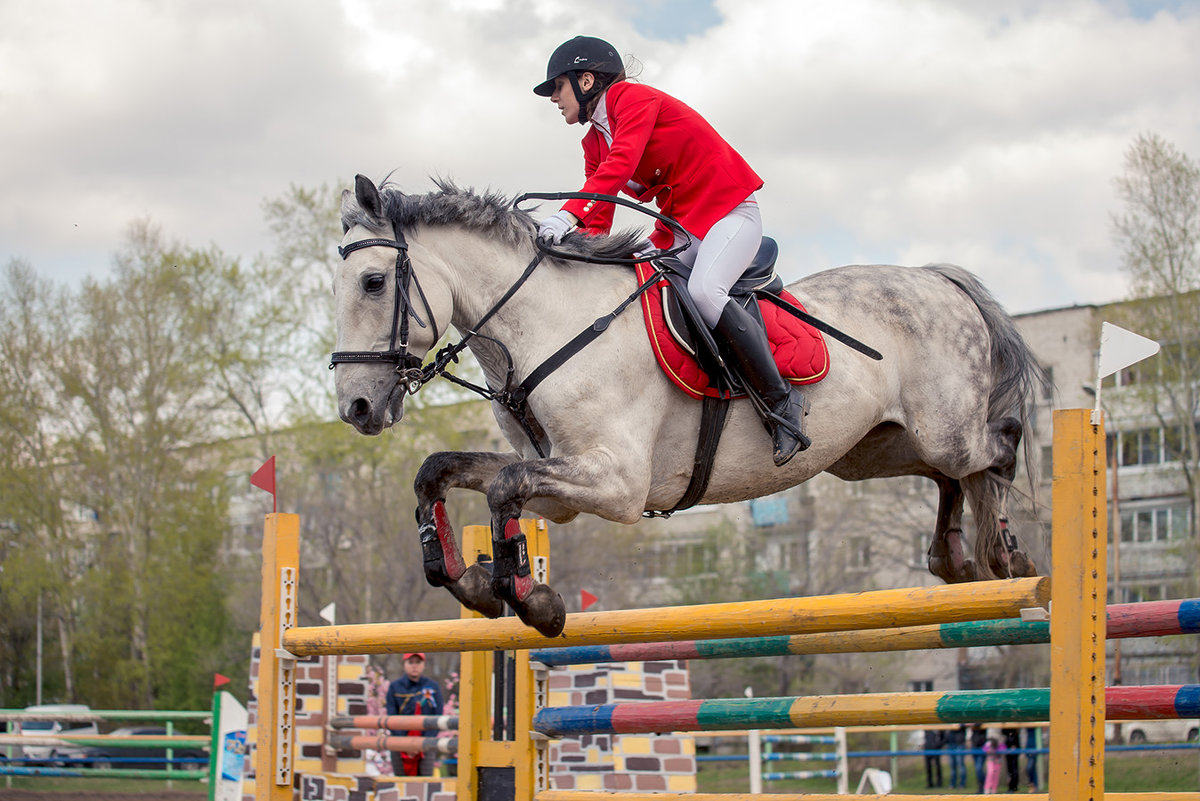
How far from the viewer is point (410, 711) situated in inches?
380

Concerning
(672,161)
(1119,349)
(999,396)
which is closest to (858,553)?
(999,396)

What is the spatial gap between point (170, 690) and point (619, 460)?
29.9m

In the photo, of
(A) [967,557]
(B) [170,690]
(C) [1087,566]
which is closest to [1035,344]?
(B) [170,690]

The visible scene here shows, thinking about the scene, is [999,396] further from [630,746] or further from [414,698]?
[414,698]

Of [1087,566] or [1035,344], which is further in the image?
[1035,344]

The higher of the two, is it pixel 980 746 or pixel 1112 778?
pixel 980 746

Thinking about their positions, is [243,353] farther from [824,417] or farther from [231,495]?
[824,417]

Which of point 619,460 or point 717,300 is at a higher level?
point 717,300

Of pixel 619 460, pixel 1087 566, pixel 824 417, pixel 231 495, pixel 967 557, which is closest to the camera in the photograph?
pixel 1087 566

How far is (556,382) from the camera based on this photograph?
12.6 feet

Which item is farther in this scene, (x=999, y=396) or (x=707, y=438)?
(x=999, y=396)

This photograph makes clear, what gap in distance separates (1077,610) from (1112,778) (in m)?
13.0

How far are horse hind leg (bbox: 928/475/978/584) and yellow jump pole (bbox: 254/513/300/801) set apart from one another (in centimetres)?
262

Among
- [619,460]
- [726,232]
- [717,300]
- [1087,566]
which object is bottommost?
[1087,566]
